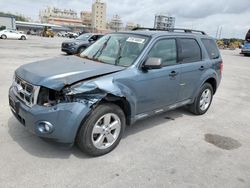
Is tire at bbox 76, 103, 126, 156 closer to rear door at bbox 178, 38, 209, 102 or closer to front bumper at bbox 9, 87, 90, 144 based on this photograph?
front bumper at bbox 9, 87, 90, 144

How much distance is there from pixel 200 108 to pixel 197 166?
7.62ft

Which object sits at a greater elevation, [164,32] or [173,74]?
[164,32]

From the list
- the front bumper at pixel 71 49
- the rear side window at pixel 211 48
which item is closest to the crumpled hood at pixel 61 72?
the rear side window at pixel 211 48

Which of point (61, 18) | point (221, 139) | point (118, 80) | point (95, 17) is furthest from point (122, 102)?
point (61, 18)

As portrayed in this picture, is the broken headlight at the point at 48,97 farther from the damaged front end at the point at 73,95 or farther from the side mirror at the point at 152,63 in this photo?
the side mirror at the point at 152,63

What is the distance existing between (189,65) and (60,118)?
2855 mm

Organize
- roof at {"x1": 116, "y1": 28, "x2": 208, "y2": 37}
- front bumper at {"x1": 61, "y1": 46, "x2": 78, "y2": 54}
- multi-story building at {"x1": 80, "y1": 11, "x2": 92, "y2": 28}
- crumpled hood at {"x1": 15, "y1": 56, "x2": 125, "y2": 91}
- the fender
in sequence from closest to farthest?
crumpled hood at {"x1": 15, "y1": 56, "x2": 125, "y2": 91}
roof at {"x1": 116, "y1": 28, "x2": 208, "y2": 37}
the fender
front bumper at {"x1": 61, "y1": 46, "x2": 78, "y2": 54}
multi-story building at {"x1": 80, "y1": 11, "x2": 92, "y2": 28}

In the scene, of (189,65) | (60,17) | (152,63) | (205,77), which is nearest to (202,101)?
(205,77)

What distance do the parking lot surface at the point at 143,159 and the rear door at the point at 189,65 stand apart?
719 millimetres

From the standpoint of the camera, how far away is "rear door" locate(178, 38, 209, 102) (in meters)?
4.66

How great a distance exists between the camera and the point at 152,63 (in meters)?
3.72

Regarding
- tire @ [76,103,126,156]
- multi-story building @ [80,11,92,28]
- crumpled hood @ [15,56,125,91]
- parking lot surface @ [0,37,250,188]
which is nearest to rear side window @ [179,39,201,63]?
parking lot surface @ [0,37,250,188]

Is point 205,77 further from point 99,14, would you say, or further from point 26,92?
point 99,14

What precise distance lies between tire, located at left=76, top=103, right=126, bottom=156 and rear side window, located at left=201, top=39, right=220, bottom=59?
2.92 meters
